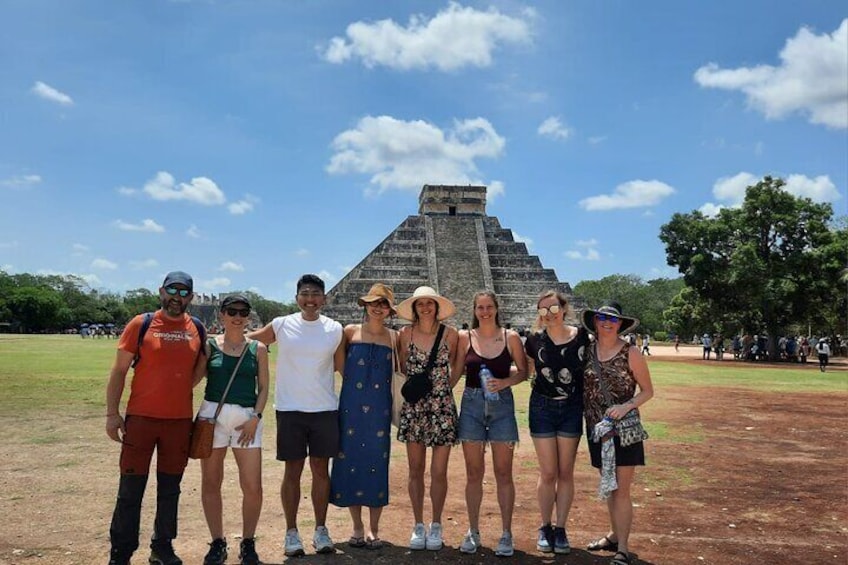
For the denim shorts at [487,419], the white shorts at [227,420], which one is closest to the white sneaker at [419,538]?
the denim shorts at [487,419]

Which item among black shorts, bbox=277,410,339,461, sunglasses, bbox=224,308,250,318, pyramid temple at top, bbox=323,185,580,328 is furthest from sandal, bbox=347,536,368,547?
pyramid temple at top, bbox=323,185,580,328

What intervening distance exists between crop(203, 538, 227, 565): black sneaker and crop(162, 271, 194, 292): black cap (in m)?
1.53

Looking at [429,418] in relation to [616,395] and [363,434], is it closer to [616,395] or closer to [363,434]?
[363,434]

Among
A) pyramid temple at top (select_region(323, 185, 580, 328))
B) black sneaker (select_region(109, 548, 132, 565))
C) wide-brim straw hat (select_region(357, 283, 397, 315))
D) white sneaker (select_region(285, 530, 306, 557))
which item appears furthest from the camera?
pyramid temple at top (select_region(323, 185, 580, 328))

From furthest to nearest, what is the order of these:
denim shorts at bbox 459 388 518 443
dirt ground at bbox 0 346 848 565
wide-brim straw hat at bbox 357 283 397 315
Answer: wide-brim straw hat at bbox 357 283 397 315 < denim shorts at bbox 459 388 518 443 < dirt ground at bbox 0 346 848 565

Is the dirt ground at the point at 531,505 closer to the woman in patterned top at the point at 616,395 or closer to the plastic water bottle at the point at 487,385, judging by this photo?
the woman in patterned top at the point at 616,395

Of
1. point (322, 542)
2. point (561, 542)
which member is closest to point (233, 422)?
point (322, 542)

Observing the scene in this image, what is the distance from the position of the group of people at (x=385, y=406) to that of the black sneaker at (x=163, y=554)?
1 cm

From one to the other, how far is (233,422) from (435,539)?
1480 mm

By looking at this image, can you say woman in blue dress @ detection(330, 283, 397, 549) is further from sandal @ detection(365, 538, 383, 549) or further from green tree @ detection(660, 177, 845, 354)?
green tree @ detection(660, 177, 845, 354)

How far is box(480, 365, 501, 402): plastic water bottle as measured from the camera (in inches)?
174

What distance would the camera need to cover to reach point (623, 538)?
4188mm

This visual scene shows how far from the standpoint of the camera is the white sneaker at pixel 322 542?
4.26 meters

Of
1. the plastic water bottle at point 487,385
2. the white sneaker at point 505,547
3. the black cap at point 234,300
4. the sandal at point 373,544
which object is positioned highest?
the black cap at point 234,300
